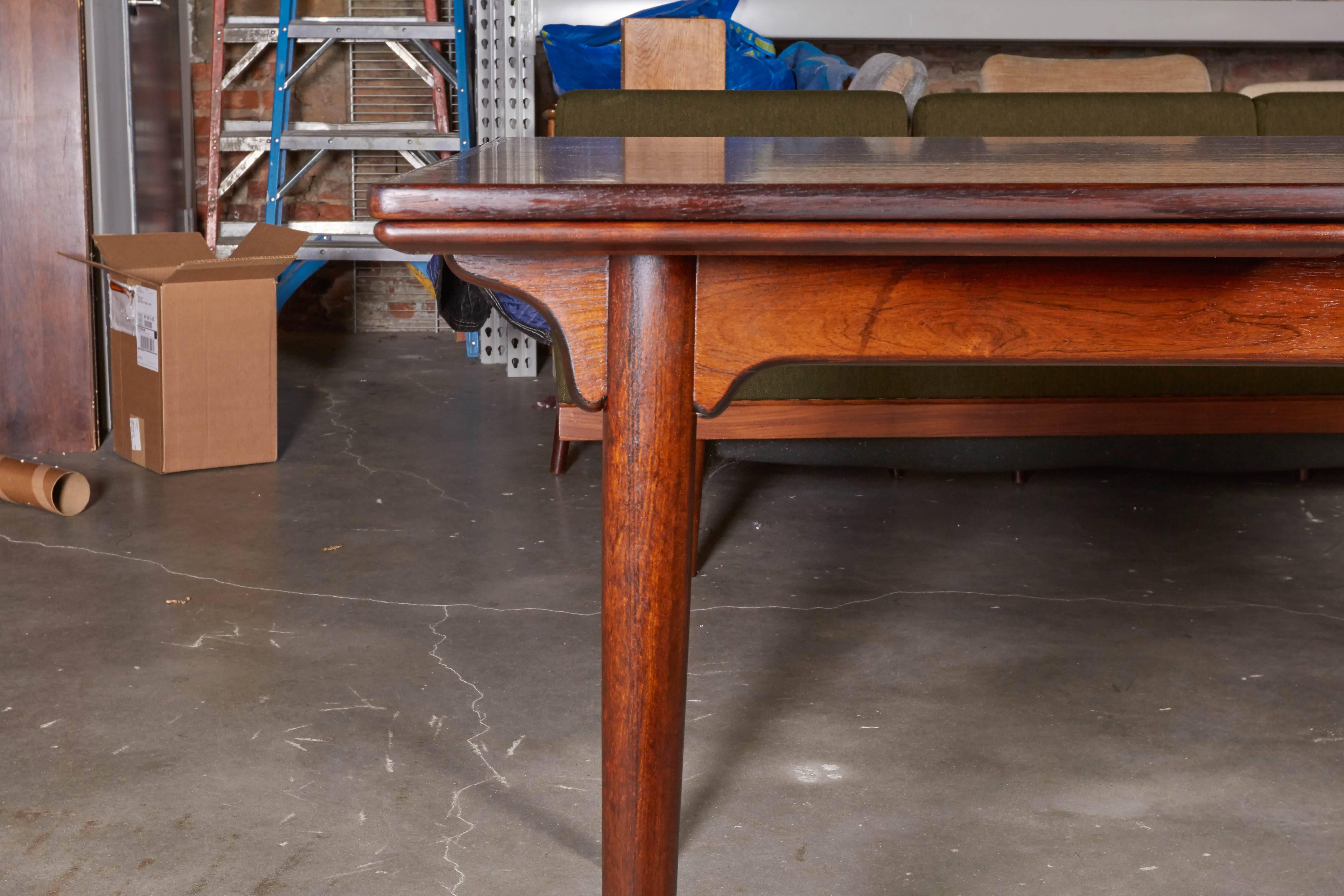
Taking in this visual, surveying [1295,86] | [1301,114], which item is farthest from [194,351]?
[1295,86]

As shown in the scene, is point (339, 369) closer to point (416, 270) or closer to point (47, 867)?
point (416, 270)

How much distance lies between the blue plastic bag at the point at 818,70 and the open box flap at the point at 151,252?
5.43 ft

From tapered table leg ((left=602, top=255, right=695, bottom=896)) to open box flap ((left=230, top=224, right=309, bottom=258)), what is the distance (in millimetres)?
1985

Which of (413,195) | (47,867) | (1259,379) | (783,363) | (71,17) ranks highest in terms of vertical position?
(71,17)

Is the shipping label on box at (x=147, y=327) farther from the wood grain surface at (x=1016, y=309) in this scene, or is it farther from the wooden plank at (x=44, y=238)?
the wood grain surface at (x=1016, y=309)

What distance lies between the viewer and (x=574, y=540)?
211cm

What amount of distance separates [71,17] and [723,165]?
7.21 ft

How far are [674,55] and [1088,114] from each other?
30.7 inches

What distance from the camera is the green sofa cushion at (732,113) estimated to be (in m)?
2.15

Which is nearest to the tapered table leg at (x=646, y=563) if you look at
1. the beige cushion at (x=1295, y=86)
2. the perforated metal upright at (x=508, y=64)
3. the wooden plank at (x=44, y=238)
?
the wooden plank at (x=44, y=238)

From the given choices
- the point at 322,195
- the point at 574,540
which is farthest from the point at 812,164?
the point at 322,195

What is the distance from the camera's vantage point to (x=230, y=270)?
2.45 m

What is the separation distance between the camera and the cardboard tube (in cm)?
218

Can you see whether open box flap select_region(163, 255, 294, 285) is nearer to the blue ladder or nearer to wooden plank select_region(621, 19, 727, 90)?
wooden plank select_region(621, 19, 727, 90)
